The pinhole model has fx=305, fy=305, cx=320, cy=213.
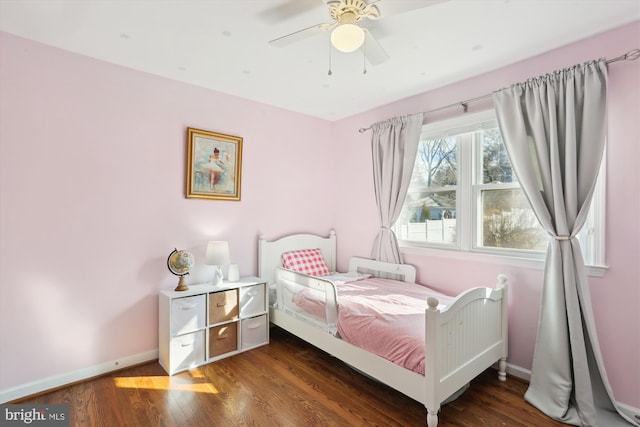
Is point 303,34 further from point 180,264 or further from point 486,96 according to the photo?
point 180,264

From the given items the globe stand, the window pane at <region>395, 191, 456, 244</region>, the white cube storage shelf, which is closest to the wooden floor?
the white cube storage shelf

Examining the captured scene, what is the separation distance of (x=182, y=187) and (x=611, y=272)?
3235mm

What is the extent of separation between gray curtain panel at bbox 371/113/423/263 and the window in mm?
144

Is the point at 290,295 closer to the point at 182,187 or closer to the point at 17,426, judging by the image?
the point at 182,187

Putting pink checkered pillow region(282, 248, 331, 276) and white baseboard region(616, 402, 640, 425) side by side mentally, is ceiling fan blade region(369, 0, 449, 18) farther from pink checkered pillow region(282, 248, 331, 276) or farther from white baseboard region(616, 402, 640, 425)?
white baseboard region(616, 402, 640, 425)

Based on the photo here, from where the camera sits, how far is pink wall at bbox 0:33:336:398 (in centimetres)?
205

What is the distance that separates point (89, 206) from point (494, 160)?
322 cm

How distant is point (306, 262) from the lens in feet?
11.0

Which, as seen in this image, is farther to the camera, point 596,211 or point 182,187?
point 182,187

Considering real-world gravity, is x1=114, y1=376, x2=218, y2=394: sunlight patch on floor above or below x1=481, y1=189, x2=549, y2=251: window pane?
below

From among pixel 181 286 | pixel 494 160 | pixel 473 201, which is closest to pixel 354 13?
pixel 494 160

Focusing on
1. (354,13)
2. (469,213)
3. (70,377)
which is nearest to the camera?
(354,13)

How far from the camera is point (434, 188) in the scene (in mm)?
2930

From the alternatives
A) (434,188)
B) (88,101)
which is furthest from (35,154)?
(434,188)
